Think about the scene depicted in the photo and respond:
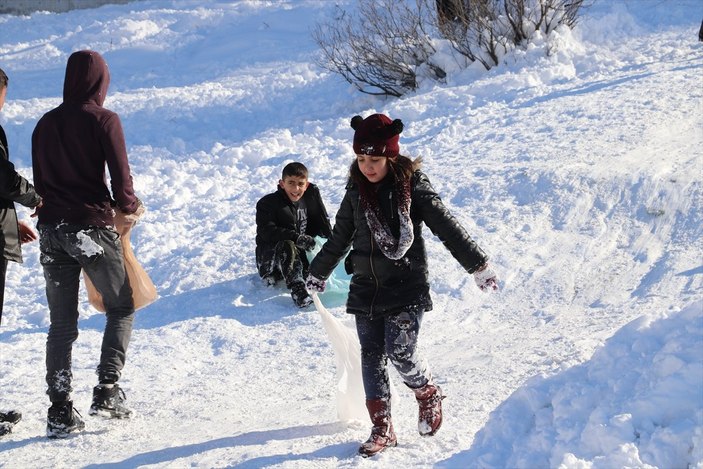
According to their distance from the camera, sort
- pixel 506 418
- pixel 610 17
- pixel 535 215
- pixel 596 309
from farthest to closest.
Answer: pixel 610 17 → pixel 535 215 → pixel 596 309 → pixel 506 418

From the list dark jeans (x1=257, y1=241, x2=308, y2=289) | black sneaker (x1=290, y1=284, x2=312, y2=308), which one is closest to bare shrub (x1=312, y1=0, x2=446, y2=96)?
dark jeans (x1=257, y1=241, x2=308, y2=289)

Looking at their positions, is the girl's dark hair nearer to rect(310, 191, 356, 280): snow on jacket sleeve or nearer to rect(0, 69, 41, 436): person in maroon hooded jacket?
rect(310, 191, 356, 280): snow on jacket sleeve

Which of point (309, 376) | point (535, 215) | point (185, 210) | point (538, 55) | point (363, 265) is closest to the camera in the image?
point (363, 265)

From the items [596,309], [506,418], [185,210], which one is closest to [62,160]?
[506,418]

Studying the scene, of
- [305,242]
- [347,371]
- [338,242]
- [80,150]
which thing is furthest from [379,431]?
[305,242]

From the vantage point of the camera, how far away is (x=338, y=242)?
454cm

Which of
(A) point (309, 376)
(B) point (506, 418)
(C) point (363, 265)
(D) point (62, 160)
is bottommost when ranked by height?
(A) point (309, 376)

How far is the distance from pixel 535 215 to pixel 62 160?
4321mm

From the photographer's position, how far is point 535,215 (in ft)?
25.8

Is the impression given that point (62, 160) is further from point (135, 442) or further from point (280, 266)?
point (280, 266)

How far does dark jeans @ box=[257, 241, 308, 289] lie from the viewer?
708cm

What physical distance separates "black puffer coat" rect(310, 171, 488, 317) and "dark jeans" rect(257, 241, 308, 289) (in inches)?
105

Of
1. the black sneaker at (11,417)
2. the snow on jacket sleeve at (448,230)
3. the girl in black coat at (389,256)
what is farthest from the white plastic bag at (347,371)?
the black sneaker at (11,417)

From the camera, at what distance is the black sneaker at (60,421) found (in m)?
4.84
